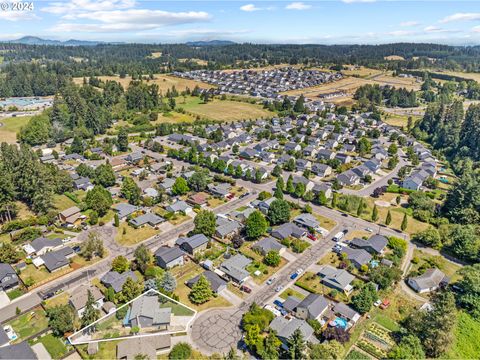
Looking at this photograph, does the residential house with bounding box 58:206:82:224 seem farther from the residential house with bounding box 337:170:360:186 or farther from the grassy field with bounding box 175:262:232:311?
the residential house with bounding box 337:170:360:186

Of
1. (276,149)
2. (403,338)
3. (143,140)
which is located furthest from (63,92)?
(403,338)

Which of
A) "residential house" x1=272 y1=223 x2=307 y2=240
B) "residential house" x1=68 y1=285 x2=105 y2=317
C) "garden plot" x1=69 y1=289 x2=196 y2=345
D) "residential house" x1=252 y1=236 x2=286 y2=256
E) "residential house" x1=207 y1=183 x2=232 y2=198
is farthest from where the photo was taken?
"residential house" x1=207 y1=183 x2=232 y2=198

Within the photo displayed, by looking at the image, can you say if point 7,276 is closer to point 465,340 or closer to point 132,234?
point 132,234

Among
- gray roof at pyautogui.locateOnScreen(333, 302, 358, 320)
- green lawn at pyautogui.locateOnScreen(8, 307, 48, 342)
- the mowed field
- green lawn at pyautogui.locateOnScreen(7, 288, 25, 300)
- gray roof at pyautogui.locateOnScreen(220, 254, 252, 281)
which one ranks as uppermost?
the mowed field

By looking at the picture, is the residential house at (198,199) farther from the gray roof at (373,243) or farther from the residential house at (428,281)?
the residential house at (428,281)

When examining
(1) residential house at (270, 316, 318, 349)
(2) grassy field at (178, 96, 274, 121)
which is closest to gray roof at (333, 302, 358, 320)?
(1) residential house at (270, 316, 318, 349)

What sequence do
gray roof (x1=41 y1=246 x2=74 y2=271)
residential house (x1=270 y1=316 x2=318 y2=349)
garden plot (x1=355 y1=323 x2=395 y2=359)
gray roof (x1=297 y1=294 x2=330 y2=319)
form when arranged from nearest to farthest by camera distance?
garden plot (x1=355 y1=323 x2=395 y2=359) → residential house (x1=270 y1=316 x2=318 y2=349) → gray roof (x1=297 y1=294 x2=330 y2=319) → gray roof (x1=41 y1=246 x2=74 y2=271)

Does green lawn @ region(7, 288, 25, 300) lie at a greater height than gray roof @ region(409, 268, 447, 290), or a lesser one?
lesser

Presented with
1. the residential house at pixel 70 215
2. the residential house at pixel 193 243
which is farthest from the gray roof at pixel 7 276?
the residential house at pixel 193 243
